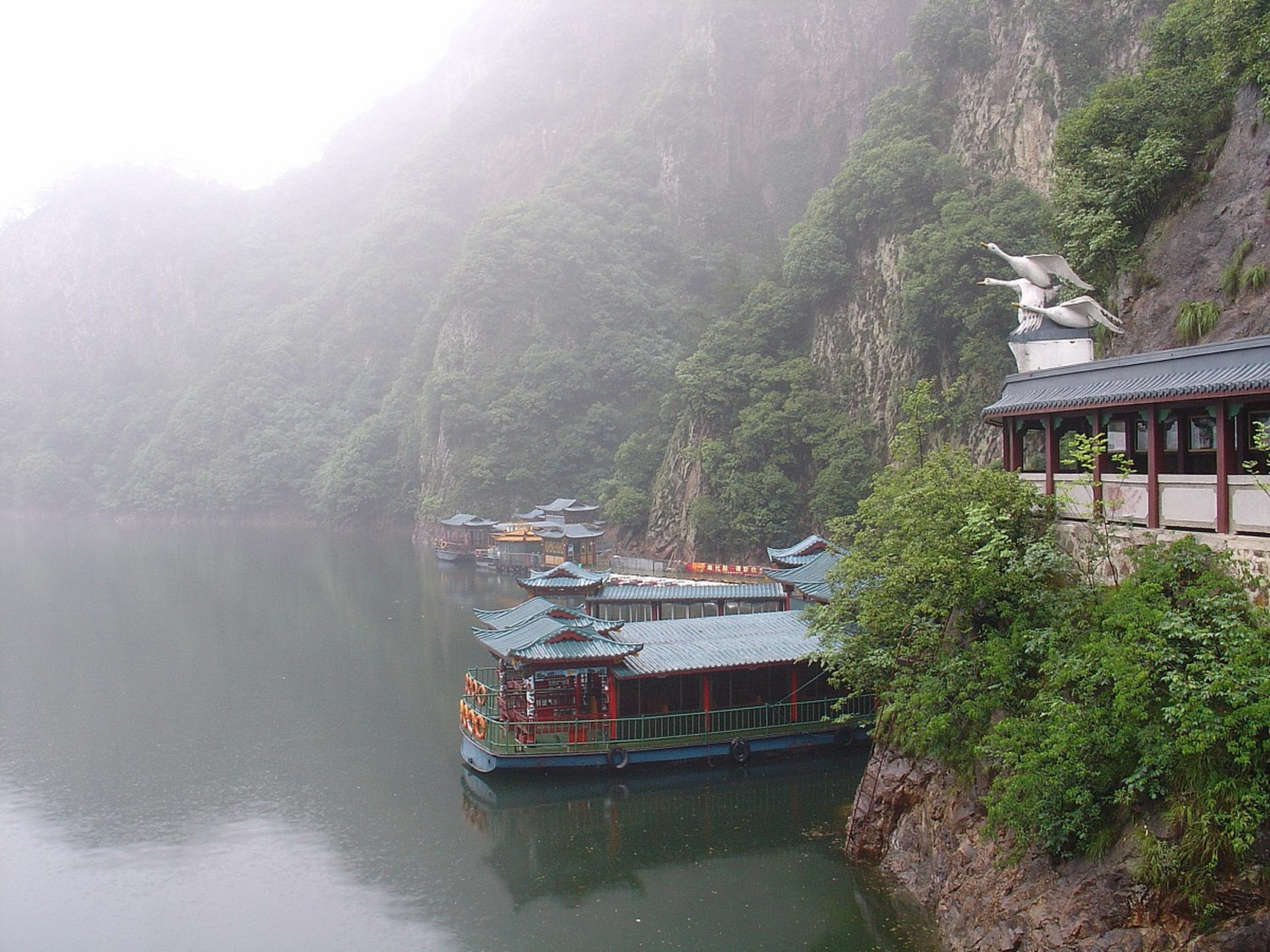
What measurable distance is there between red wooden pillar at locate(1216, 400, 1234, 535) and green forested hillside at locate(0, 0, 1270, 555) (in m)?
13.9

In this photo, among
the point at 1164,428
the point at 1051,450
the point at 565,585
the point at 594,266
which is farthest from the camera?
the point at 594,266

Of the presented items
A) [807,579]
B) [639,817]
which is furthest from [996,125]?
[639,817]

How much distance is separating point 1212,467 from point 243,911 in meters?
18.0

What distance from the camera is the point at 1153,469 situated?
50.8 feet

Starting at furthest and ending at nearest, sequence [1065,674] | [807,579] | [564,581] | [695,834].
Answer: [564,581] < [807,579] < [695,834] < [1065,674]

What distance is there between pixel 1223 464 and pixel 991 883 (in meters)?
6.49

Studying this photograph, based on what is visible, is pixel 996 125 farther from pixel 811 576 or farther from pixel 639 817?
pixel 639 817

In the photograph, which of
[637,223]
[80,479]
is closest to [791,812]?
[637,223]

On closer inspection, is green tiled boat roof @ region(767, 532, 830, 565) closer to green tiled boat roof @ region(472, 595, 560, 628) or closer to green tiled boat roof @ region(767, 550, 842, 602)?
green tiled boat roof @ region(767, 550, 842, 602)

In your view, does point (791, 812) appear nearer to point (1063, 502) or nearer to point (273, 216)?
point (1063, 502)

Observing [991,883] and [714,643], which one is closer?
[991,883]

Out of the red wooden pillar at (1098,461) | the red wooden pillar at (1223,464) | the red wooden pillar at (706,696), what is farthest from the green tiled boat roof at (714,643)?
the red wooden pillar at (1223,464)

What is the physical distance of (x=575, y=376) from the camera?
3398 inches

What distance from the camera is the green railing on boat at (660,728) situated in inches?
982
